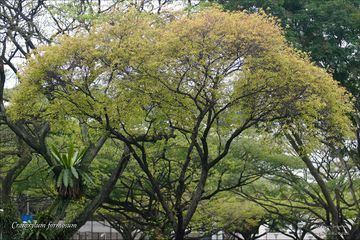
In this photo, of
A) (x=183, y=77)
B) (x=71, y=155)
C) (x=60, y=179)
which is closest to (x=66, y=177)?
(x=60, y=179)

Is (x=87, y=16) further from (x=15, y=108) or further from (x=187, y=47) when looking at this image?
(x=187, y=47)

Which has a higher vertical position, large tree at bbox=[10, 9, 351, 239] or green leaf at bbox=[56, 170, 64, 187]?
large tree at bbox=[10, 9, 351, 239]

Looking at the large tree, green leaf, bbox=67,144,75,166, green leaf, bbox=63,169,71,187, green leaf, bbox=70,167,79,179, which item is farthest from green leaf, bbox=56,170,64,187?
the large tree

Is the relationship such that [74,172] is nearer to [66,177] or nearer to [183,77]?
[66,177]

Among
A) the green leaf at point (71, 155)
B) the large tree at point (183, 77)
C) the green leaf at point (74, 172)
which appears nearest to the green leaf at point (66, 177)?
the green leaf at point (74, 172)

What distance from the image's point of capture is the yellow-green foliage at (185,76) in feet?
37.9

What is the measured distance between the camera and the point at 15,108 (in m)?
13.5

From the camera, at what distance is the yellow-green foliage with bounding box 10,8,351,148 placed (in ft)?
37.9

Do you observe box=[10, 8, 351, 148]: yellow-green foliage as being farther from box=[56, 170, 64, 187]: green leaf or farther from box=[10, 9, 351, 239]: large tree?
box=[56, 170, 64, 187]: green leaf

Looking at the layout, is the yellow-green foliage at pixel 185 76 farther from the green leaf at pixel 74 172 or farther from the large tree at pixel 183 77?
the green leaf at pixel 74 172

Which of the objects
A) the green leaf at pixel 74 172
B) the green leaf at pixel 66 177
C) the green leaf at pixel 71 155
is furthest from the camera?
the green leaf at pixel 71 155

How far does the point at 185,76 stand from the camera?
12.1 metres

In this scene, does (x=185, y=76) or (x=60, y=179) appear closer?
(x=185, y=76)

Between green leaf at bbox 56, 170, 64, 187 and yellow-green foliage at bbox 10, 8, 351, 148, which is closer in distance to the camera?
yellow-green foliage at bbox 10, 8, 351, 148
